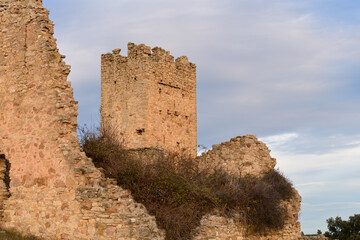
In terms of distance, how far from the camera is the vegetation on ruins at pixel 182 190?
9953 mm

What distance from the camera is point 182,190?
10531mm

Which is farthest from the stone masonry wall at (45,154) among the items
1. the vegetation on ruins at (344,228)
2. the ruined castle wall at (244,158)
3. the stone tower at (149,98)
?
the vegetation on ruins at (344,228)

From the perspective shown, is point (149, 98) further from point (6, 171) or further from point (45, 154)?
point (45, 154)

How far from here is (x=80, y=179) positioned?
31.2 feet

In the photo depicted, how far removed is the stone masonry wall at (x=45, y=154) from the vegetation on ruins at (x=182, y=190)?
1.97 ft

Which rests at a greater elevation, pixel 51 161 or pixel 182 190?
pixel 51 161

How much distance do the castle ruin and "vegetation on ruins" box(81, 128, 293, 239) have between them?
38 centimetres

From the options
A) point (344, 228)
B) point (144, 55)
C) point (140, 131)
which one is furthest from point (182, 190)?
point (344, 228)

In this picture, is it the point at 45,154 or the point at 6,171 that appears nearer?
the point at 45,154

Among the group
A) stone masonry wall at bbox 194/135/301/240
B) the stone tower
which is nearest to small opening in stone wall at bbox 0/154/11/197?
stone masonry wall at bbox 194/135/301/240

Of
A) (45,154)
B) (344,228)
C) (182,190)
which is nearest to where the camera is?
(45,154)

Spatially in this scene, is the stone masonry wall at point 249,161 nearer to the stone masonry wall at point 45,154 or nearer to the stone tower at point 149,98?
the stone tower at point 149,98

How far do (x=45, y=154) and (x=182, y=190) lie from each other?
10.4 feet

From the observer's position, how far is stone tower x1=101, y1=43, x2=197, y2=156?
59.5ft
